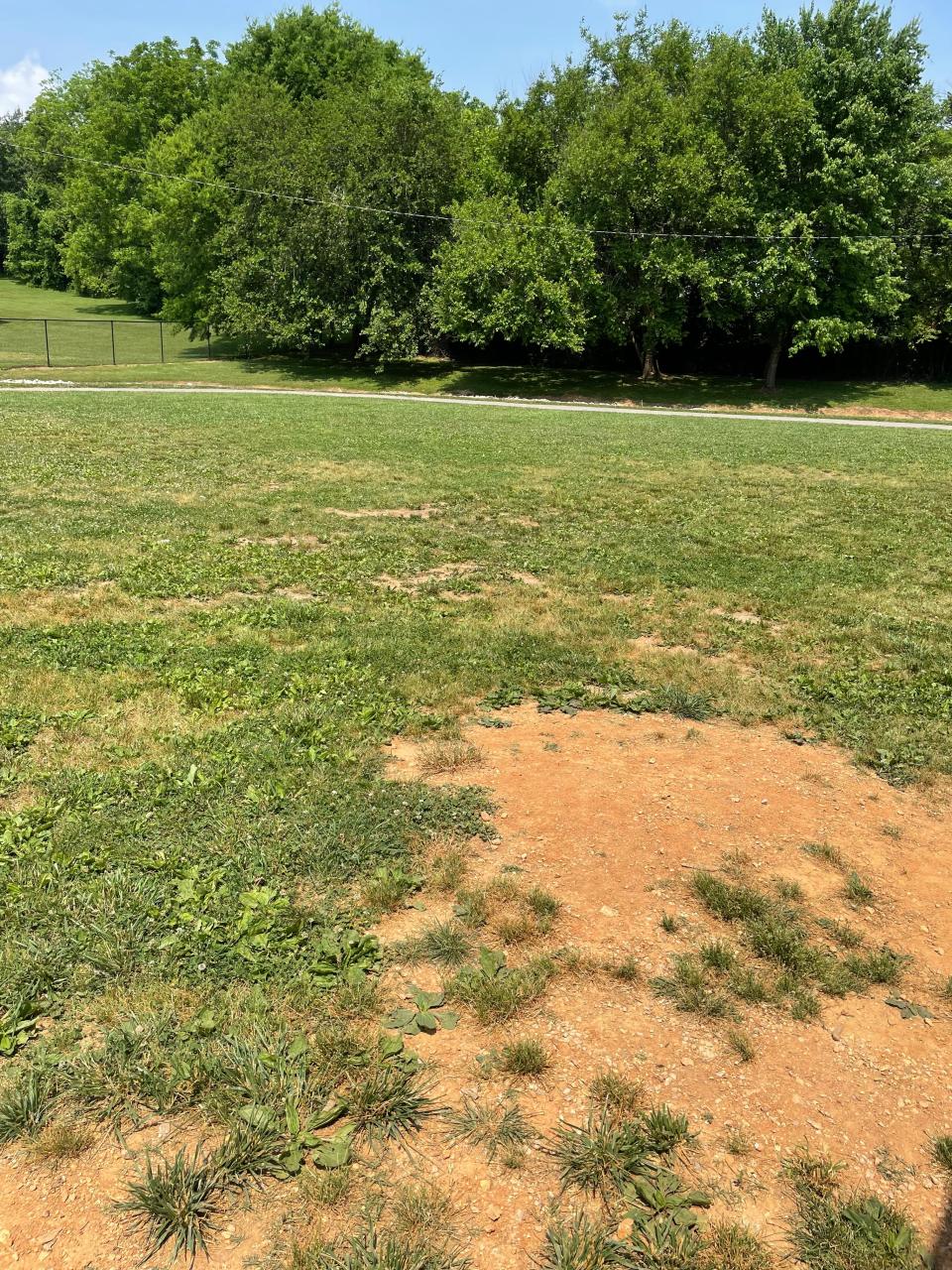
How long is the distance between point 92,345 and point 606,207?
27027mm

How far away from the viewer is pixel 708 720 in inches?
191

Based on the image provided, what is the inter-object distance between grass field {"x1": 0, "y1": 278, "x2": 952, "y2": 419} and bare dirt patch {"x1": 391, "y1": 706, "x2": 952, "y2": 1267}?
24.8 meters

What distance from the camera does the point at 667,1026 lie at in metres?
2.67

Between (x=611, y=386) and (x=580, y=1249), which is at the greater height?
(x=611, y=386)

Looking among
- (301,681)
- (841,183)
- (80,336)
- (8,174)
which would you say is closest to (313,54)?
(80,336)

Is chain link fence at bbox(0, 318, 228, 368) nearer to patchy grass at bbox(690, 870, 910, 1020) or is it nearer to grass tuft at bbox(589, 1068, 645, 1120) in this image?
patchy grass at bbox(690, 870, 910, 1020)

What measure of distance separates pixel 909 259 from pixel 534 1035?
35.8 metres

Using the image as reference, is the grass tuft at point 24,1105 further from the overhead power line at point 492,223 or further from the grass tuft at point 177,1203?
the overhead power line at point 492,223

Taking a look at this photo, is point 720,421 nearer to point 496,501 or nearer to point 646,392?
point 646,392

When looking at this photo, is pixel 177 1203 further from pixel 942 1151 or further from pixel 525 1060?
pixel 942 1151

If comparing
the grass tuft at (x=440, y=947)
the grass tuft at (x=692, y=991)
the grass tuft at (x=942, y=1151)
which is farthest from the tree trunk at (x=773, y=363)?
the grass tuft at (x=942, y=1151)

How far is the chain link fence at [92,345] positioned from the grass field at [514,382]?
0.45 feet

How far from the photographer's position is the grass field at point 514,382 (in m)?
28.3

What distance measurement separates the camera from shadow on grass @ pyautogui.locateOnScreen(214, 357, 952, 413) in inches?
1123
